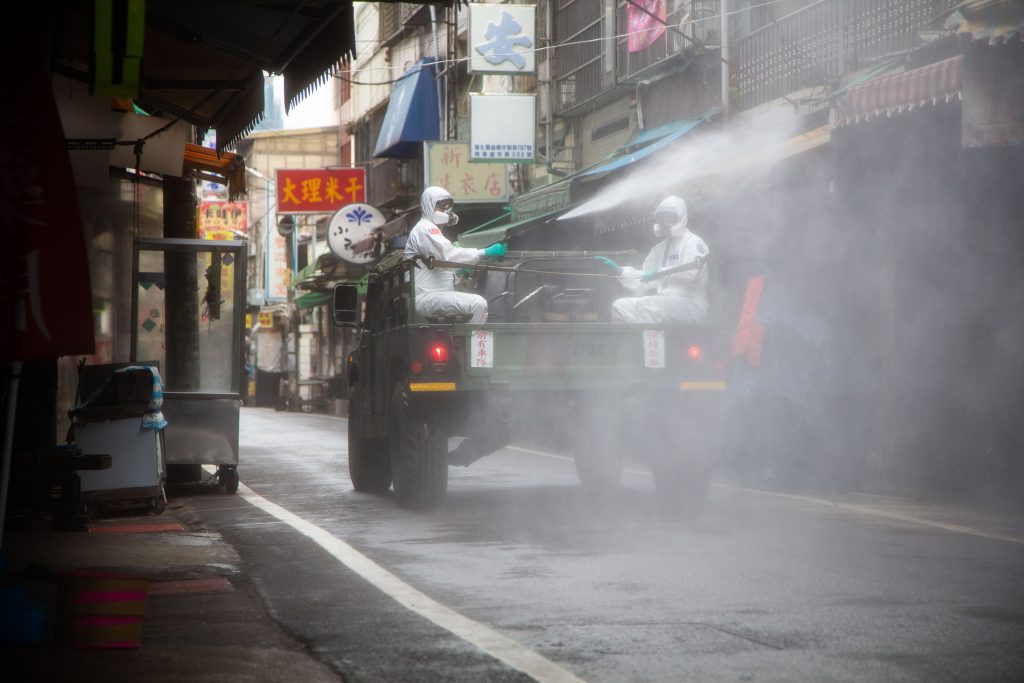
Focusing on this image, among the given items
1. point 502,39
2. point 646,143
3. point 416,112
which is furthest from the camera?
point 416,112

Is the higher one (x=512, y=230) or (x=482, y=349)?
(x=512, y=230)

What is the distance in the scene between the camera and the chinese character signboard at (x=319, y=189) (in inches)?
1453

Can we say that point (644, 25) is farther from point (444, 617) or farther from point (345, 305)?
point (444, 617)

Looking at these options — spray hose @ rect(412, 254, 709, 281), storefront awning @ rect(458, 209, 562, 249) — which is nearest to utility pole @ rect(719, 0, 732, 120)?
storefront awning @ rect(458, 209, 562, 249)

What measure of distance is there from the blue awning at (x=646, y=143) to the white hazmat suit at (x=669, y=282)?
26.1ft

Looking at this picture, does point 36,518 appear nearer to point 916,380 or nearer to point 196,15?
point 196,15

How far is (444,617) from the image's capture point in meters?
6.26

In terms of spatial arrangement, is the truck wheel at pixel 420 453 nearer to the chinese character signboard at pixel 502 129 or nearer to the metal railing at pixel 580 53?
the metal railing at pixel 580 53

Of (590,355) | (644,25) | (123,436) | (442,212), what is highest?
(644,25)

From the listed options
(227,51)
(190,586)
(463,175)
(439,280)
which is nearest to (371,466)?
(439,280)

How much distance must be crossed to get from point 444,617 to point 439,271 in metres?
4.90

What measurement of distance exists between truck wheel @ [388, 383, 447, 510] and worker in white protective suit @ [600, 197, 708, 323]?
64.8 inches

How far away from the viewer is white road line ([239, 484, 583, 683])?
17.0 feet

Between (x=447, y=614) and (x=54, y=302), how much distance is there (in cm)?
229
